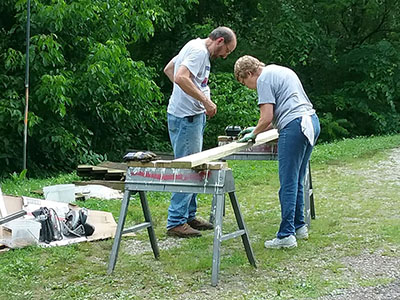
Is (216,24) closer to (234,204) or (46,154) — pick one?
(46,154)

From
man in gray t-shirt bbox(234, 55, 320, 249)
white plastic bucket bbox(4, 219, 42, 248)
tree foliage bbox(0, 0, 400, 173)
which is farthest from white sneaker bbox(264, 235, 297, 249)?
tree foliage bbox(0, 0, 400, 173)

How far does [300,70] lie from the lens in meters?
19.3

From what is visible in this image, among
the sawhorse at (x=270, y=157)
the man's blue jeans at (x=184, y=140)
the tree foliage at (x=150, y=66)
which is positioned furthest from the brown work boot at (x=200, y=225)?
the tree foliage at (x=150, y=66)

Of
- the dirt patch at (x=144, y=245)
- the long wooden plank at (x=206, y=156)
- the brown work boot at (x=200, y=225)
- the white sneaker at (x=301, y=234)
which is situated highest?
the long wooden plank at (x=206, y=156)

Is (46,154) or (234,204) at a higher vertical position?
(234,204)

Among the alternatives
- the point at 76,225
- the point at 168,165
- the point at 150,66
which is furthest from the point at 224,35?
the point at 150,66

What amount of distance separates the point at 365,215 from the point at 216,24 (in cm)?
1291

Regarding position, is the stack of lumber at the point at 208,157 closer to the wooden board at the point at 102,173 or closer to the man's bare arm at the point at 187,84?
the man's bare arm at the point at 187,84

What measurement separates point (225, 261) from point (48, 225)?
1.61 metres

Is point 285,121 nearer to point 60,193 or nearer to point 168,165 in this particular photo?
point 168,165

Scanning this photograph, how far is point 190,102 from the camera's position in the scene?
17.7 feet

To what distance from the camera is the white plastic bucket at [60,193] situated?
6945mm

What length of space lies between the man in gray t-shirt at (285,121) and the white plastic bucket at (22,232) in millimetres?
1895

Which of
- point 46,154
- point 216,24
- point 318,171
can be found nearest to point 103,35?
point 46,154
